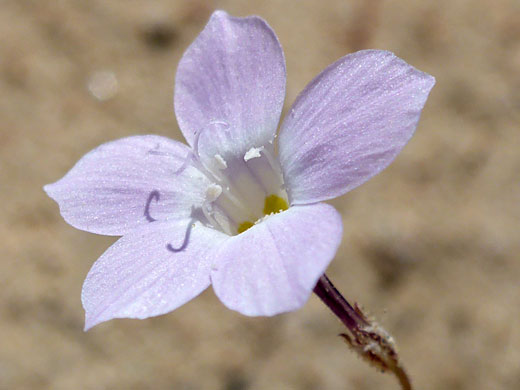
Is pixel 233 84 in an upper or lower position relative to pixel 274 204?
upper

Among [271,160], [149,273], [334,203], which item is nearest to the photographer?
[149,273]

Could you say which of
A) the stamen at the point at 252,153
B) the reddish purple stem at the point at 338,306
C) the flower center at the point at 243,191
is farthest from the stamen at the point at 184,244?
the reddish purple stem at the point at 338,306

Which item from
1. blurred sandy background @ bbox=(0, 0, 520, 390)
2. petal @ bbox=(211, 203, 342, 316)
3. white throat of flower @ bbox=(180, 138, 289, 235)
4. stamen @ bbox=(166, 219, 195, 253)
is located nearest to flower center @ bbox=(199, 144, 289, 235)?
white throat of flower @ bbox=(180, 138, 289, 235)

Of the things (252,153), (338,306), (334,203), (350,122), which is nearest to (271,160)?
(252,153)

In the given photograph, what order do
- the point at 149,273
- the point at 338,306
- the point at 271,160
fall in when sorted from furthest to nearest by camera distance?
the point at 271,160 → the point at 338,306 → the point at 149,273

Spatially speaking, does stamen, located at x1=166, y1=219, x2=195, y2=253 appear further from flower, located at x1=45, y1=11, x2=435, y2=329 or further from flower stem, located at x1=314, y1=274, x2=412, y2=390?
flower stem, located at x1=314, y1=274, x2=412, y2=390

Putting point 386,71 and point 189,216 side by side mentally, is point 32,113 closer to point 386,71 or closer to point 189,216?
point 189,216

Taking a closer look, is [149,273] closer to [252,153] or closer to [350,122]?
[252,153]
